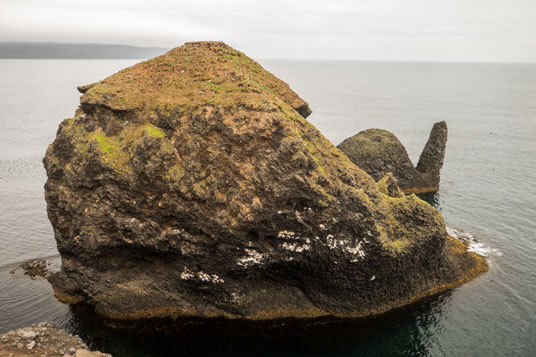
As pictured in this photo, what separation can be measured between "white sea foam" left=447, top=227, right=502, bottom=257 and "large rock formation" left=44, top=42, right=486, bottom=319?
35.2 ft

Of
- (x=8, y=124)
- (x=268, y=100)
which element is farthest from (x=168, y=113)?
(x=8, y=124)

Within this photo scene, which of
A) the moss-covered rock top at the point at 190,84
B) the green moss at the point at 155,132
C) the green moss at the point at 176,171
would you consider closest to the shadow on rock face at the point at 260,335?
the green moss at the point at 176,171

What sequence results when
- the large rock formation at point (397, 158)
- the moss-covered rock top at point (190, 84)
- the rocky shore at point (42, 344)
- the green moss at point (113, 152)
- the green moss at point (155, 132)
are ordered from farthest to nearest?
the large rock formation at point (397, 158)
the moss-covered rock top at point (190, 84)
the green moss at point (155, 132)
the green moss at point (113, 152)
the rocky shore at point (42, 344)

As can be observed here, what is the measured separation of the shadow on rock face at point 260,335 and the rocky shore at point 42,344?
2.18 m

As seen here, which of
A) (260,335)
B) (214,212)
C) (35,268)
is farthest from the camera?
(35,268)

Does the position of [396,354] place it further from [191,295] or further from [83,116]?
[83,116]

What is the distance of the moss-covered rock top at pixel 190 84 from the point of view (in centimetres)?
2919

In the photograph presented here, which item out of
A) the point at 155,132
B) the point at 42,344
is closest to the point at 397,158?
the point at 155,132

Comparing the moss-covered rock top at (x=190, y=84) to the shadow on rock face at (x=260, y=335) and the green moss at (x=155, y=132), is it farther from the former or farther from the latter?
the shadow on rock face at (x=260, y=335)

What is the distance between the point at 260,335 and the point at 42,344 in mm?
13303

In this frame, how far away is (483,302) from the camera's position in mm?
31453

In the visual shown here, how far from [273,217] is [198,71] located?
43.6 ft

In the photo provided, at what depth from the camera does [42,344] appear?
2370 cm

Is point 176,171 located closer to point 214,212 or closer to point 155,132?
point 155,132
